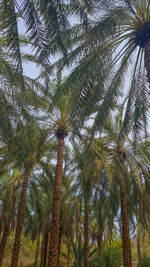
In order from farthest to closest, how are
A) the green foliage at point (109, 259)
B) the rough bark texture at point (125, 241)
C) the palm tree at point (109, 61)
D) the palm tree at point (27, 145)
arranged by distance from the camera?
1. the green foliage at point (109, 259)
2. the rough bark texture at point (125, 241)
3. the palm tree at point (27, 145)
4. the palm tree at point (109, 61)

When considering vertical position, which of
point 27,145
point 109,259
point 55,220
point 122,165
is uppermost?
point 27,145

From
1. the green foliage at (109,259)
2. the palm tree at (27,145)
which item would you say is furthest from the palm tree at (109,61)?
the green foliage at (109,259)

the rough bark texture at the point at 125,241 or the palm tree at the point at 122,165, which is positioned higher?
the palm tree at the point at 122,165

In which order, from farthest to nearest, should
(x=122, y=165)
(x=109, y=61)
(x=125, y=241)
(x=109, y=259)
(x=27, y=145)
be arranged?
1. (x=109, y=259)
2. (x=122, y=165)
3. (x=125, y=241)
4. (x=27, y=145)
5. (x=109, y=61)

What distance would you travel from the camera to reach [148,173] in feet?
37.1

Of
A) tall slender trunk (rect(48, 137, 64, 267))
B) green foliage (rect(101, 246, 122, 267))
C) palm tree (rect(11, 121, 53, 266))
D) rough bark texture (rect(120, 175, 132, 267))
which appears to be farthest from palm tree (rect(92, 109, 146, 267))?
green foliage (rect(101, 246, 122, 267))

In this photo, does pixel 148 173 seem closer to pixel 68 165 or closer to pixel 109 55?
pixel 68 165

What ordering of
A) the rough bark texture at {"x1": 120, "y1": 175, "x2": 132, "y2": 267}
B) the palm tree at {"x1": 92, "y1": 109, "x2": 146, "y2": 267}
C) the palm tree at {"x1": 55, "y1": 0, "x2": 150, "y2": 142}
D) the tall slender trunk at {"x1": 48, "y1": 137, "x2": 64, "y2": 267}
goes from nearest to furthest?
the palm tree at {"x1": 55, "y1": 0, "x2": 150, "y2": 142}
the tall slender trunk at {"x1": 48, "y1": 137, "x2": 64, "y2": 267}
the rough bark texture at {"x1": 120, "y1": 175, "x2": 132, "y2": 267}
the palm tree at {"x1": 92, "y1": 109, "x2": 146, "y2": 267}

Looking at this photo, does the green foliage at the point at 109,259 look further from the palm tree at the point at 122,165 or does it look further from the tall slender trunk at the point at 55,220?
the tall slender trunk at the point at 55,220

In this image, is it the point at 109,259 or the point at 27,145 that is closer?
the point at 27,145

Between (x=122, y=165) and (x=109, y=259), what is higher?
(x=122, y=165)

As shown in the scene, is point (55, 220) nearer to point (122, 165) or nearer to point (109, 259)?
point (122, 165)

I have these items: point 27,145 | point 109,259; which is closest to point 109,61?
point 27,145

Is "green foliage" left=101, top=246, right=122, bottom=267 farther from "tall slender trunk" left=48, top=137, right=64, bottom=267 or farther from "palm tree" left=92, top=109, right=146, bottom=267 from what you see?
"tall slender trunk" left=48, top=137, right=64, bottom=267
